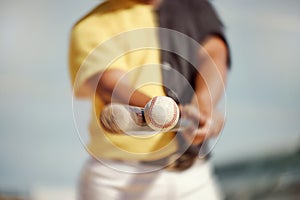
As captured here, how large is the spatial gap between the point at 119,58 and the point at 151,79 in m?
0.15

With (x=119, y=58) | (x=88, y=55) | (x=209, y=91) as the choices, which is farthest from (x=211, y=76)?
(x=88, y=55)

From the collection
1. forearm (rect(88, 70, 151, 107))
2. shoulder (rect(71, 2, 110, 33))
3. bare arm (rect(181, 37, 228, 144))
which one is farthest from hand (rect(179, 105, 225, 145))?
shoulder (rect(71, 2, 110, 33))

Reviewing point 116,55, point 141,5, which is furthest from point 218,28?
point 116,55

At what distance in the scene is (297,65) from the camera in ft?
7.35

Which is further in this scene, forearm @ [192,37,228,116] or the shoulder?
the shoulder

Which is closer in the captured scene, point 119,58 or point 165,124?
point 165,124

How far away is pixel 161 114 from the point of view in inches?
57.4

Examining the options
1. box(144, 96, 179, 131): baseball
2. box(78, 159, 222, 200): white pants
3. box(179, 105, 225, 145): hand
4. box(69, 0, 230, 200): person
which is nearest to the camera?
box(144, 96, 179, 131): baseball

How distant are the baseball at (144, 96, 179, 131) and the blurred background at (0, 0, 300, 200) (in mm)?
578

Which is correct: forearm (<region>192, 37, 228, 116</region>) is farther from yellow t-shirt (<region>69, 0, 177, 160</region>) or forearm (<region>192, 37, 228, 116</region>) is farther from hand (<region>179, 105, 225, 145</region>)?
yellow t-shirt (<region>69, 0, 177, 160</region>)

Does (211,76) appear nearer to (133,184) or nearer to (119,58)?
(119,58)

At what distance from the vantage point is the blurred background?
6.55ft

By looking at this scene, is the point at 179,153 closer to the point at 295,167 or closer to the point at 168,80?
the point at 168,80

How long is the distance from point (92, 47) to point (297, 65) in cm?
98
